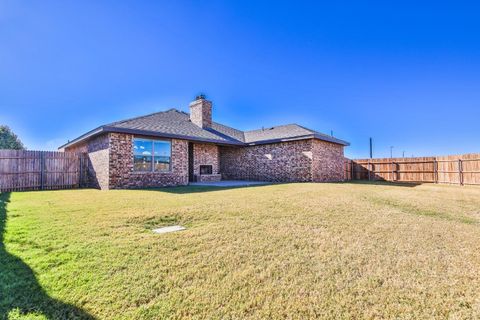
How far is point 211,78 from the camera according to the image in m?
15.1

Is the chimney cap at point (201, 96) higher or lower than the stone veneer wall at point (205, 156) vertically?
higher

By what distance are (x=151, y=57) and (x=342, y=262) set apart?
41.4ft

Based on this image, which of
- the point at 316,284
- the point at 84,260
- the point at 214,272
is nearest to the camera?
the point at 316,284

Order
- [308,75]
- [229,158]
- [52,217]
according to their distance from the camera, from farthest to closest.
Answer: [229,158]
[308,75]
[52,217]

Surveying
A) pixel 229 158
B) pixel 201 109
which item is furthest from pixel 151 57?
pixel 229 158

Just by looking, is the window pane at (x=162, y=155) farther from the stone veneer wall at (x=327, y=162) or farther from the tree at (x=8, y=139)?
the tree at (x=8, y=139)

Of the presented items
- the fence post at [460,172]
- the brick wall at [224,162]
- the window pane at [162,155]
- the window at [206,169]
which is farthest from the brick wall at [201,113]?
the fence post at [460,172]

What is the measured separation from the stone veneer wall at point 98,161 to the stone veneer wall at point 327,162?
1091cm

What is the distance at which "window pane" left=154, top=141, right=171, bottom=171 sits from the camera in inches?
472

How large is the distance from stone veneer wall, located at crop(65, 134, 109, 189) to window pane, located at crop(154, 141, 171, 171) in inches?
88.3

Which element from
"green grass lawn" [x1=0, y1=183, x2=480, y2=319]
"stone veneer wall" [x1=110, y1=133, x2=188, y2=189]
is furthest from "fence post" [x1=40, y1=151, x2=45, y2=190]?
"green grass lawn" [x1=0, y1=183, x2=480, y2=319]

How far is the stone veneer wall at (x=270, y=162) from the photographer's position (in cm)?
1384

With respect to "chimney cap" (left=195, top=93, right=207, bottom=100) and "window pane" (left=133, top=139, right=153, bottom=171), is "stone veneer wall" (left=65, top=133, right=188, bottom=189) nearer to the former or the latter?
"window pane" (left=133, top=139, right=153, bottom=171)

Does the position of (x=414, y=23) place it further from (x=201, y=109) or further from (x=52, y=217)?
(x=52, y=217)
